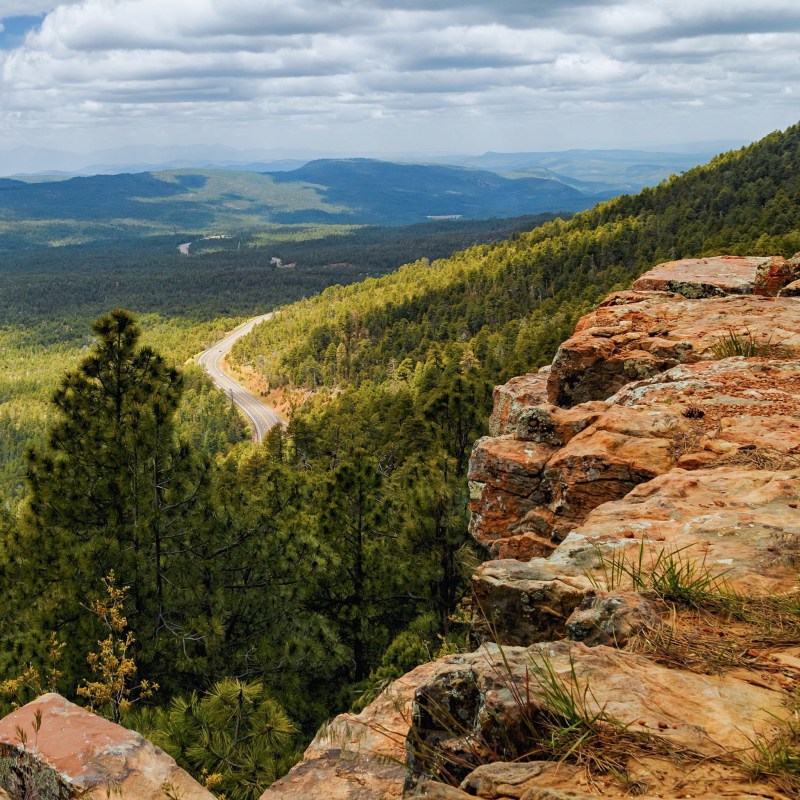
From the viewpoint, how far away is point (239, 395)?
141750 mm

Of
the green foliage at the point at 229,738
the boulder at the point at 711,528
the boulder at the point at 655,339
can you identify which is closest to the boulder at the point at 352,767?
the boulder at the point at 711,528

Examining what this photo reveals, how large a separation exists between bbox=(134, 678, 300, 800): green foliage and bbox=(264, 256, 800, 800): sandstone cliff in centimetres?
367

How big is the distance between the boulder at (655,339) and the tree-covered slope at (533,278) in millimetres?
76853

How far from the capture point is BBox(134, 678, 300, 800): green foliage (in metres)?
10.1

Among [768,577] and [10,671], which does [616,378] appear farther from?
[10,671]

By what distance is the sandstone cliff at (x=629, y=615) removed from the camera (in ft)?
13.3

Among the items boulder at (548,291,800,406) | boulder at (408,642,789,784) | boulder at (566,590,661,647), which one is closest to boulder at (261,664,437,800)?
boulder at (408,642,789,784)

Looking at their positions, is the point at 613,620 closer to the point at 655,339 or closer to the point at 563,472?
the point at 563,472

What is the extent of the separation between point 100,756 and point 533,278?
134455 millimetres

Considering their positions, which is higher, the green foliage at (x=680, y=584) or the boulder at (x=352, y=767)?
the green foliage at (x=680, y=584)

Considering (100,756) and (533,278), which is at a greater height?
(533,278)

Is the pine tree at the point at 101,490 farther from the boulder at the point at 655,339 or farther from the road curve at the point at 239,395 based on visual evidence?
the road curve at the point at 239,395

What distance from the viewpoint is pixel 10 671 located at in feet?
43.8

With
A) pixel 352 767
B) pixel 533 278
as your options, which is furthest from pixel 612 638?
pixel 533 278
